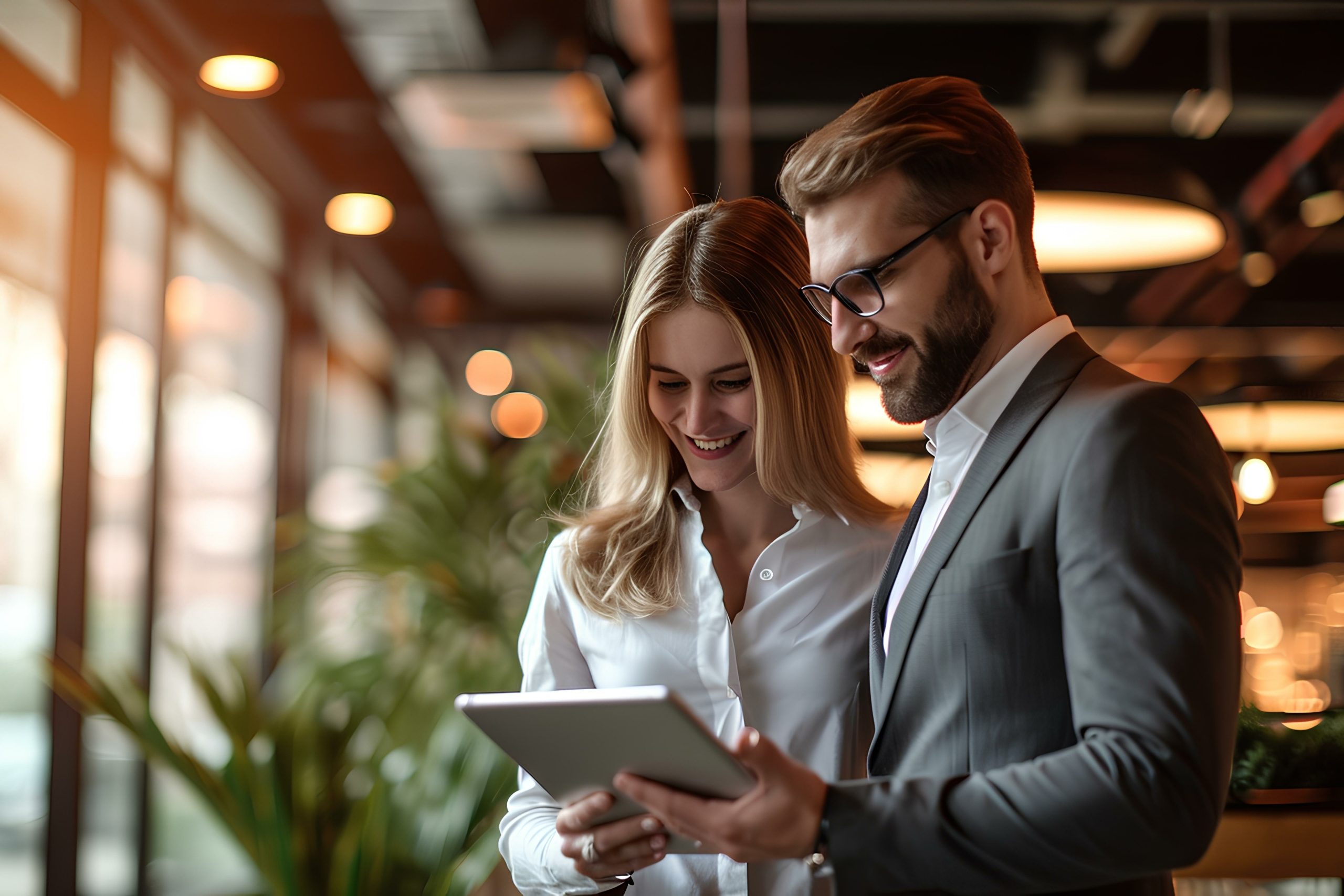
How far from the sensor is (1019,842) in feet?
3.43

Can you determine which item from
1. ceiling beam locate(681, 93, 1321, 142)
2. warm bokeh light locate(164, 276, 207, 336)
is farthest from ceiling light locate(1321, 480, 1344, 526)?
warm bokeh light locate(164, 276, 207, 336)

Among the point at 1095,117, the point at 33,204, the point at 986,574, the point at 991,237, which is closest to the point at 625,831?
the point at 986,574

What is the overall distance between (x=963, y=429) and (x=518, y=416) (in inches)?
309

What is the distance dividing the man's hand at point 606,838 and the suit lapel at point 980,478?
0.28 metres

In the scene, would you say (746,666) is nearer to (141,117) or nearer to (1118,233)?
(1118,233)

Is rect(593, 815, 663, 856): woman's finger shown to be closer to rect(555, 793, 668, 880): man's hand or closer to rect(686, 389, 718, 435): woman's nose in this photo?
rect(555, 793, 668, 880): man's hand

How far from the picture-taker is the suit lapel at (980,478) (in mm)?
1212

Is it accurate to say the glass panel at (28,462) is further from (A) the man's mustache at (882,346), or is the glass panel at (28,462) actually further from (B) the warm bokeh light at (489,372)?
(B) the warm bokeh light at (489,372)

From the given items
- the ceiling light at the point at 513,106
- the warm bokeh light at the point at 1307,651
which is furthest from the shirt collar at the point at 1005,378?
the warm bokeh light at the point at 1307,651

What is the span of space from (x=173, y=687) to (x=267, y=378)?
2147 mm

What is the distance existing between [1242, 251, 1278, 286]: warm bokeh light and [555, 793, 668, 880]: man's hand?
466cm

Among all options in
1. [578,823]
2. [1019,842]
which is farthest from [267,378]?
[1019,842]

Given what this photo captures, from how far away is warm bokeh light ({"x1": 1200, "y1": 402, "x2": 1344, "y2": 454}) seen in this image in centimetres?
551

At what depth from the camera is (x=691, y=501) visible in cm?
175
